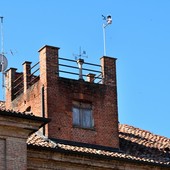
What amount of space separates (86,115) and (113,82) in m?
2.90

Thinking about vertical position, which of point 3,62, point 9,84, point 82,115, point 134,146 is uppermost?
point 3,62

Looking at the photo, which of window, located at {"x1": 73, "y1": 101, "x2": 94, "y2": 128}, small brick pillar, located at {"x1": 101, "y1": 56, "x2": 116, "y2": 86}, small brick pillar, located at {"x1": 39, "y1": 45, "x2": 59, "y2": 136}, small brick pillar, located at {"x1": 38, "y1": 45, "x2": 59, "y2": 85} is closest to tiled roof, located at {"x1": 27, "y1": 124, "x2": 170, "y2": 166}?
window, located at {"x1": 73, "y1": 101, "x2": 94, "y2": 128}

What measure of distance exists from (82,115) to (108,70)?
3379 mm

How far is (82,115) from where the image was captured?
42.4 meters

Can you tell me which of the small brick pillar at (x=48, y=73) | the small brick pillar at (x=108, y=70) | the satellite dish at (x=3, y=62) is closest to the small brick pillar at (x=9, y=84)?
the satellite dish at (x=3, y=62)

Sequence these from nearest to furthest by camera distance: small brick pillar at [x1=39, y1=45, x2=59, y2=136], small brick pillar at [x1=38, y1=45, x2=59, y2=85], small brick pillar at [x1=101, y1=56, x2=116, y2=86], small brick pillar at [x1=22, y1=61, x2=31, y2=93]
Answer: small brick pillar at [x1=39, y1=45, x2=59, y2=136]
small brick pillar at [x1=38, y1=45, x2=59, y2=85]
small brick pillar at [x1=22, y1=61, x2=31, y2=93]
small brick pillar at [x1=101, y1=56, x2=116, y2=86]

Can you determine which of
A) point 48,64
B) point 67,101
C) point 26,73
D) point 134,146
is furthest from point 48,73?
point 134,146

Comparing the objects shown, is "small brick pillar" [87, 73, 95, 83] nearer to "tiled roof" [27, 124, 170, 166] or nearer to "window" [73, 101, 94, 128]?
"window" [73, 101, 94, 128]

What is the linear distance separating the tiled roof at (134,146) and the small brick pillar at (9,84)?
5352mm

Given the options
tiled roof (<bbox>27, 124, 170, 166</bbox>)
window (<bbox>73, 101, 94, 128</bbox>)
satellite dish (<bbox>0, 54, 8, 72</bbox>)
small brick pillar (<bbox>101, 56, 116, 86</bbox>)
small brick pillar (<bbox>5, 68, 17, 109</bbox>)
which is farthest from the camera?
small brick pillar (<bbox>5, 68, 17, 109</bbox>)

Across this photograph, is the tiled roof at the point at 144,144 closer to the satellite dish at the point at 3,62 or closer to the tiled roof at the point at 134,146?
the tiled roof at the point at 134,146

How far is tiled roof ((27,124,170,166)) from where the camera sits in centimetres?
3750

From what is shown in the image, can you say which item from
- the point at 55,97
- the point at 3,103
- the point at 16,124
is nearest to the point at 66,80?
the point at 55,97

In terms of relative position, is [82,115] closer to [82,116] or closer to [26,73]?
[82,116]
